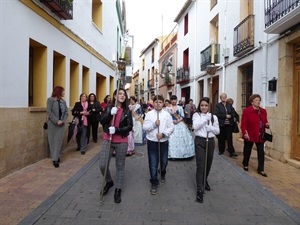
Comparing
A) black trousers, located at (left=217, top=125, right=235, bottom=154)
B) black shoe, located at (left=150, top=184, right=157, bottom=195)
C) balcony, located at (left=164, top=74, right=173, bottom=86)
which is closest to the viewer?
black shoe, located at (left=150, top=184, right=157, bottom=195)

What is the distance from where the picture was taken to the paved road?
12.9 feet

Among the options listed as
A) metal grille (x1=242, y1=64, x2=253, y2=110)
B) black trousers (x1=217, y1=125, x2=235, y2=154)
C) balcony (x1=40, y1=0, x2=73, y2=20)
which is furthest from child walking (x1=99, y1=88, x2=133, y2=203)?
metal grille (x1=242, y1=64, x2=253, y2=110)

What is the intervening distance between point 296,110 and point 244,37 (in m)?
3.82

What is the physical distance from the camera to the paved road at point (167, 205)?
12.9 ft

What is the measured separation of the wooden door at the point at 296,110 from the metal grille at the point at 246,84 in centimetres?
327

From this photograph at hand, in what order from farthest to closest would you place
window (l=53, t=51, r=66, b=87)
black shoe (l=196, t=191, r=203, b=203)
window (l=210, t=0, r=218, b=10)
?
window (l=210, t=0, r=218, b=10) < window (l=53, t=51, r=66, b=87) < black shoe (l=196, t=191, r=203, b=203)

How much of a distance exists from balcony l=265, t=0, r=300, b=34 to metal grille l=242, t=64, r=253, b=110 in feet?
9.59

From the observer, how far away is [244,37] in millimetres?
10359

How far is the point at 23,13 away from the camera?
250 inches

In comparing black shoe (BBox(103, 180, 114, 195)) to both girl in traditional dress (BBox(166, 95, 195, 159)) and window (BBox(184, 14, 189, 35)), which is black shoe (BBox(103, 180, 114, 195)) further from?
window (BBox(184, 14, 189, 35))

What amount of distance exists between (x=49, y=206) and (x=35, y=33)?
13.8ft

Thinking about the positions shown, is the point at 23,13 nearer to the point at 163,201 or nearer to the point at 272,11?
the point at 163,201

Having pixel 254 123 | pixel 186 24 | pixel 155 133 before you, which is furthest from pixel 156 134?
pixel 186 24

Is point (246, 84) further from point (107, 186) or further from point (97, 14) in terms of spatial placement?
point (107, 186)
